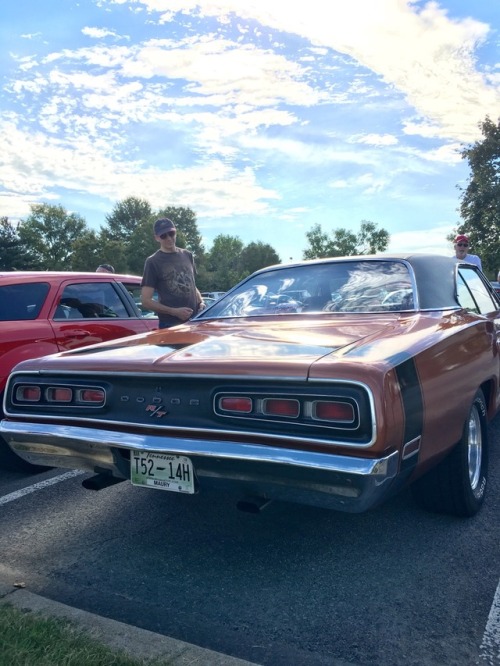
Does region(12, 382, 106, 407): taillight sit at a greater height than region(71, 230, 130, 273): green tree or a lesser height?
lesser

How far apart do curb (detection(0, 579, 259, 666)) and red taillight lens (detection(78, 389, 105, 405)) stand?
0.86 meters

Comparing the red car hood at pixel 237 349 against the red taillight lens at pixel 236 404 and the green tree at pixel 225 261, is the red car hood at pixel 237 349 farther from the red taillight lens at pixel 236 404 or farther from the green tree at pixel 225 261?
the green tree at pixel 225 261

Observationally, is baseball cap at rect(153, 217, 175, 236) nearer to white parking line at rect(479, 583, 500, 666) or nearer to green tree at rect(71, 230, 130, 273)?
white parking line at rect(479, 583, 500, 666)

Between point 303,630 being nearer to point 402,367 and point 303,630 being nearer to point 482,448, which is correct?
point 402,367

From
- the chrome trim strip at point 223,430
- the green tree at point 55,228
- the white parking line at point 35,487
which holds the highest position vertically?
the green tree at point 55,228

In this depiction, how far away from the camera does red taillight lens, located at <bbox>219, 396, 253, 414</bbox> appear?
94.7 inches

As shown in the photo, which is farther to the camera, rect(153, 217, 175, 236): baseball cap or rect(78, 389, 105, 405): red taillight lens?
rect(153, 217, 175, 236): baseball cap

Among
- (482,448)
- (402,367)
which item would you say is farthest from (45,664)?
(482,448)

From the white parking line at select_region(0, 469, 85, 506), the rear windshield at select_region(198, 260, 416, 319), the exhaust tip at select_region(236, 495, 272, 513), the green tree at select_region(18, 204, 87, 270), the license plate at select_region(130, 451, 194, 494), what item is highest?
the green tree at select_region(18, 204, 87, 270)

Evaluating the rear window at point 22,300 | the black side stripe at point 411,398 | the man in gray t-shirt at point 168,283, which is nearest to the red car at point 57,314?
the rear window at point 22,300

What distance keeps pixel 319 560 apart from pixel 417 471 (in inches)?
28.8

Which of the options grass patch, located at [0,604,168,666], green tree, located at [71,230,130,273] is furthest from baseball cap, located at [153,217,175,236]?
green tree, located at [71,230,130,273]

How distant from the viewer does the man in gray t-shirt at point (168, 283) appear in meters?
5.16

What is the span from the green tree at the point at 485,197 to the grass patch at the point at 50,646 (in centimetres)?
3321
